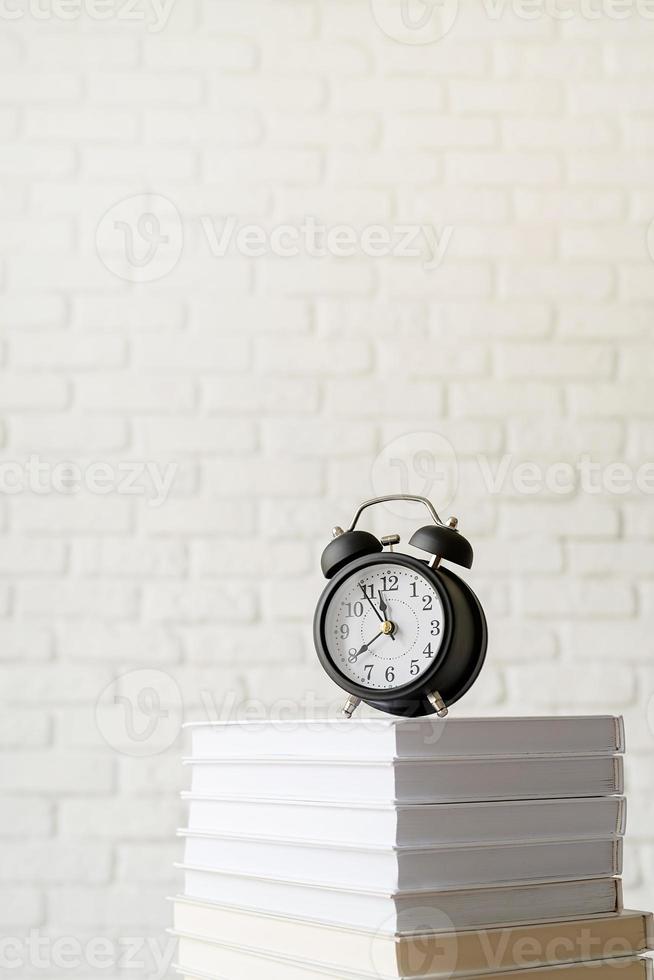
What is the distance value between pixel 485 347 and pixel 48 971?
4.09 ft

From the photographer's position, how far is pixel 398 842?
765mm

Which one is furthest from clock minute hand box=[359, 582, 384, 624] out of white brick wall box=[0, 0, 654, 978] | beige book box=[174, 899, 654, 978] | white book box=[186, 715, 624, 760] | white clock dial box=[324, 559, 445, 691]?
white brick wall box=[0, 0, 654, 978]

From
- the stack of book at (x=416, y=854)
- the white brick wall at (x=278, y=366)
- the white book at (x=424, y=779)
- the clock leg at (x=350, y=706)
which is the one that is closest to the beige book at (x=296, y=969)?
the stack of book at (x=416, y=854)

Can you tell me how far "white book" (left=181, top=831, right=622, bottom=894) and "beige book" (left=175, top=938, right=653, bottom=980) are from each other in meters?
0.06

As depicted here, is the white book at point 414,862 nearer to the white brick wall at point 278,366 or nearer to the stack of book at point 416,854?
the stack of book at point 416,854

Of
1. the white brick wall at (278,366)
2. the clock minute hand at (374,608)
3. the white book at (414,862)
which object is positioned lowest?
the white book at (414,862)

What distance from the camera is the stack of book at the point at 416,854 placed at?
765 millimetres

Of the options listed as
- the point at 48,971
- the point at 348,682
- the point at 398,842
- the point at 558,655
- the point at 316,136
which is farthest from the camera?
the point at 316,136

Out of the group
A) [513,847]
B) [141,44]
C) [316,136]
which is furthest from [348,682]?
[141,44]

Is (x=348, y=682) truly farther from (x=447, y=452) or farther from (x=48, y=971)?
(x=48, y=971)

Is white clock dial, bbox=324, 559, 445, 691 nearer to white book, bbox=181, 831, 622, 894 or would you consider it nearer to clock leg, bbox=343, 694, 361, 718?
clock leg, bbox=343, 694, 361, 718

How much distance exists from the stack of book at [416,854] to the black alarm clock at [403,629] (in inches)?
4.8

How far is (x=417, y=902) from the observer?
0.75 meters

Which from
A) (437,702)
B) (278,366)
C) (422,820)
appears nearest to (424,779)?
(422,820)
